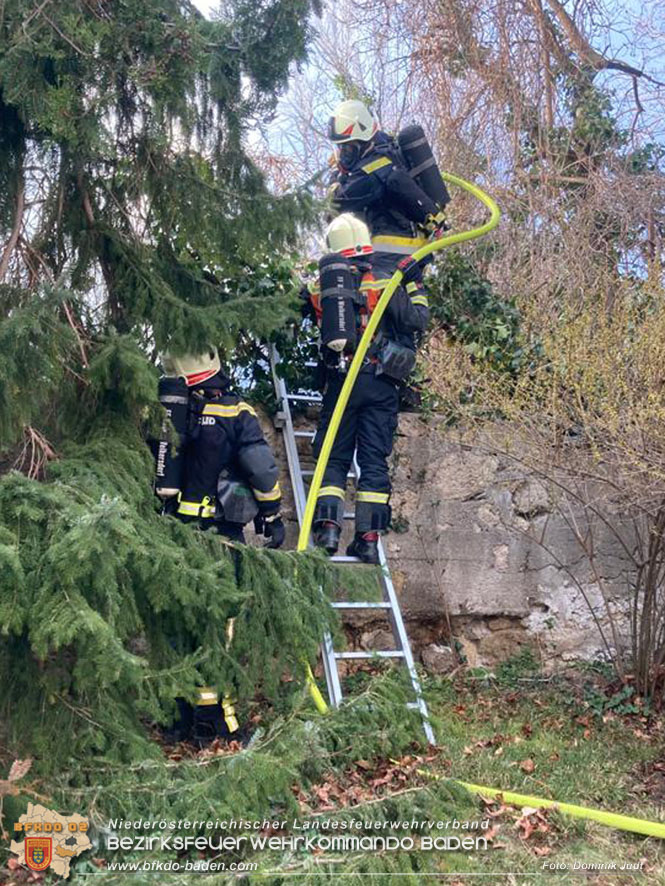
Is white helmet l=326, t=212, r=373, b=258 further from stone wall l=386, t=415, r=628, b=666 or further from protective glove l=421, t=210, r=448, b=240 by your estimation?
stone wall l=386, t=415, r=628, b=666

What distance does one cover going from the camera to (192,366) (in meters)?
5.63

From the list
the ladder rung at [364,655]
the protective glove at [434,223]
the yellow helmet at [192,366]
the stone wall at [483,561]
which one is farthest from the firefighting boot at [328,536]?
the protective glove at [434,223]

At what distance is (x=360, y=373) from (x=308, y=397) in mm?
721

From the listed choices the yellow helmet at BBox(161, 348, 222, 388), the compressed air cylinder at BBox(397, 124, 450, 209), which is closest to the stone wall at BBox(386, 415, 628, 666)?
the compressed air cylinder at BBox(397, 124, 450, 209)

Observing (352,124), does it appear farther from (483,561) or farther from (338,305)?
(483,561)

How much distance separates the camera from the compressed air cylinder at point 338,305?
20.0 feet

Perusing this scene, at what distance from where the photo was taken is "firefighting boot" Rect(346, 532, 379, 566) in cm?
627

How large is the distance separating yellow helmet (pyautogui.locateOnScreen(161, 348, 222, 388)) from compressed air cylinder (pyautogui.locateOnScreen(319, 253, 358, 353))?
0.78 meters

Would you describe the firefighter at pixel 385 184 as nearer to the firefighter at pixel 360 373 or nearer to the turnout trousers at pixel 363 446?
the firefighter at pixel 360 373

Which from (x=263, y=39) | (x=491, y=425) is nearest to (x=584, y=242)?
(x=491, y=425)

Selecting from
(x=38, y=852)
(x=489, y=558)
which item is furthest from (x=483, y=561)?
(x=38, y=852)

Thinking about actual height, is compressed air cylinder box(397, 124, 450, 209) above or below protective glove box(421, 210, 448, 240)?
above

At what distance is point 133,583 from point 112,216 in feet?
7.33

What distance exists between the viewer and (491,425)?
21.3 ft
